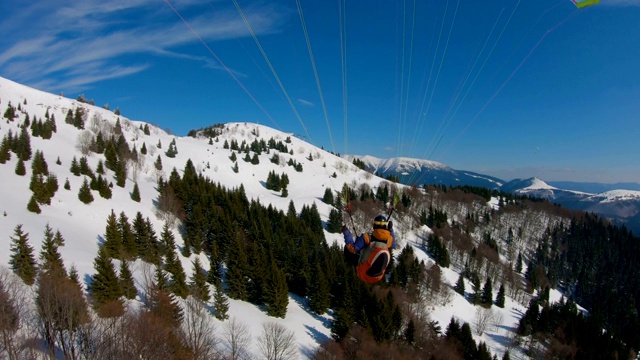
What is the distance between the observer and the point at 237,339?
97.6 feet

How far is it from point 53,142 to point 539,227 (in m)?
162

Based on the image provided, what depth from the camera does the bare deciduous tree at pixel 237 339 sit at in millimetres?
27719

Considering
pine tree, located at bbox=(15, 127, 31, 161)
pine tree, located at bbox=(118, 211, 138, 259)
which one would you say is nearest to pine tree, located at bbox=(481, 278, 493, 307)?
pine tree, located at bbox=(118, 211, 138, 259)

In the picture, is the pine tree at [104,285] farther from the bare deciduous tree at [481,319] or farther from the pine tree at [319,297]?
the bare deciduous tree at [481,319]

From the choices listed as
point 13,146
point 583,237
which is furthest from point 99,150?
point 583,237

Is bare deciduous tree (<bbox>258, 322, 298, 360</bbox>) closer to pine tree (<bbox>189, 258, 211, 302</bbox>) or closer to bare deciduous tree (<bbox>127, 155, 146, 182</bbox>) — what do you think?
pine tree (<bbox>189, 258, 211, 302</bbox>)

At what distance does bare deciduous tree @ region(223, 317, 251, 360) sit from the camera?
27.7 m

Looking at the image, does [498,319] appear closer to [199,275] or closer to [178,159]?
[199,275]

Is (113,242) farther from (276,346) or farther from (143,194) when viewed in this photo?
(143,194)

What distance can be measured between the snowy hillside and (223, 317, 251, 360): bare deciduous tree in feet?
5.21

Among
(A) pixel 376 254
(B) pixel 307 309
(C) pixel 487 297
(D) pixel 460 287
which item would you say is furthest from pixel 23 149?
(C) pixel 487 297

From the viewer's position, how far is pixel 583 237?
130625mm

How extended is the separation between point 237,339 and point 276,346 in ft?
12.0

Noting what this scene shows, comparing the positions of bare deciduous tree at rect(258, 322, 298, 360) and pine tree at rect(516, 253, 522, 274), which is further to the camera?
pine tree at rect(516, 253, 522, 274)
